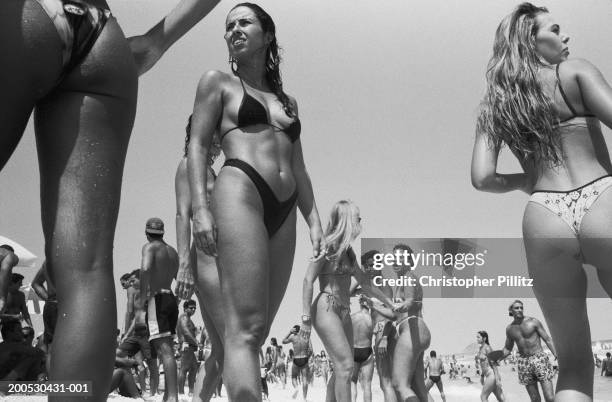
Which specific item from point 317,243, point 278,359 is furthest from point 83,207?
point 278,359

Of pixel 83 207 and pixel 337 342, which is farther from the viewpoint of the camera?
pixel 337 342

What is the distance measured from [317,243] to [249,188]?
579 mm

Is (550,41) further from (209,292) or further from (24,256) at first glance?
(24,256)

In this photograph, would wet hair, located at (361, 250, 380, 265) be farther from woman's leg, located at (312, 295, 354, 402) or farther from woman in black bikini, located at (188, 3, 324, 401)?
woman in black bikini, located at (188, 3, 324, 401)

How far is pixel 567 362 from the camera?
2.77 meters

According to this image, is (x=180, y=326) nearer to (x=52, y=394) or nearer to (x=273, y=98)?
(x=273, y=98)

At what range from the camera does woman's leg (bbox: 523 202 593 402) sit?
275 centimetres

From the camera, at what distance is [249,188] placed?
3199 mm

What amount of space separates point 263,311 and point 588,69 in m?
1.51

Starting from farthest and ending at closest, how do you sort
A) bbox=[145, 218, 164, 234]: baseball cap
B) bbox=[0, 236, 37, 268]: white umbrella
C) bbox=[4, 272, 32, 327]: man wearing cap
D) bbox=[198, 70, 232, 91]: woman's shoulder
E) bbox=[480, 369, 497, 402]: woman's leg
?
1. bbox=[0, 236, 37, 268]: white umbrella
2. bbox=[480, 369, 497, 402]: woman's leg
3. bbox=[4, 272, 32, 327]: man wearing cap
4. bbox=[145, 218, 164, 234]: baseball cap
5. bbox=[198, 70, 232, 91]: woman's shoulder

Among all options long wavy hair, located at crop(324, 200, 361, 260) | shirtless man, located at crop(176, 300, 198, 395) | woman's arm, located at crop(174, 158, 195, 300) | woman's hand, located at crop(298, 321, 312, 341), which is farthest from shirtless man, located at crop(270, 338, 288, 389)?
woman's arm, located at crop(174, 158, 195, 300)

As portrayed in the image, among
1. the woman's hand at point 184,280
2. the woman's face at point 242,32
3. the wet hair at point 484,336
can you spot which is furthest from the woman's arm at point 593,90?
the wet hair at point 484,336

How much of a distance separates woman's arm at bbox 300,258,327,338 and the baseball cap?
1.85m

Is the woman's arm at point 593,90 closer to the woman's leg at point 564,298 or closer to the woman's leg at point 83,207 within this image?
the woman's leg at point 564,298
